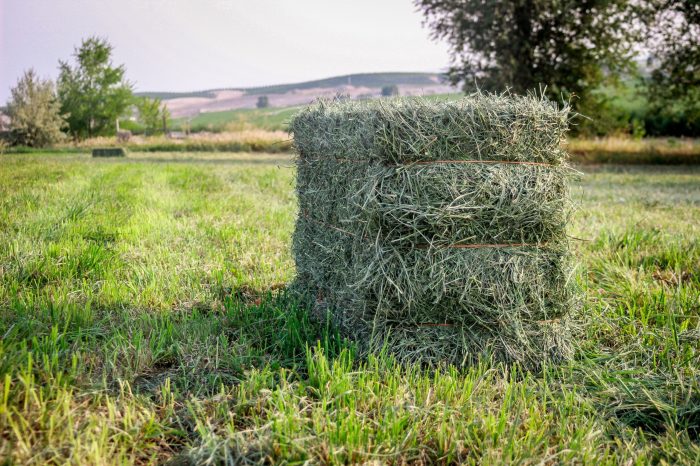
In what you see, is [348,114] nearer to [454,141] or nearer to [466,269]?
[454,141]

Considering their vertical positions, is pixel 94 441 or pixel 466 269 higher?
pixel 466 269

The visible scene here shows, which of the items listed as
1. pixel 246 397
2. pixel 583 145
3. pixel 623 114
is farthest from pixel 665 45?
pixel 246 397

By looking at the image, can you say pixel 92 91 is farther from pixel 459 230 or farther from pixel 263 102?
pixel 459 230

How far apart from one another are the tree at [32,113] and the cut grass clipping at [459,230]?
19864mm

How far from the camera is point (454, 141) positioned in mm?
3088

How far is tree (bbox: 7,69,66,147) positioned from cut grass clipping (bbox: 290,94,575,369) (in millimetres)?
19864

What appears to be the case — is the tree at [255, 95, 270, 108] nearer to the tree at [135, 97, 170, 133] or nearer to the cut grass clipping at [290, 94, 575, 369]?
the tree at [135, 97, 170, 133]

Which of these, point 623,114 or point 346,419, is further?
point 623,114

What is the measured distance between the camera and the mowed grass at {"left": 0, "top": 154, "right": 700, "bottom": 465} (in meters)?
2.29

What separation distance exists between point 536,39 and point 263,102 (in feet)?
105

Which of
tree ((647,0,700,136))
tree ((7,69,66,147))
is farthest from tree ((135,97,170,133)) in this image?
tree ((647,0,700,136))

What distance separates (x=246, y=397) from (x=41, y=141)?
967 inches

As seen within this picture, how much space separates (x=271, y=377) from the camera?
2.87 metres

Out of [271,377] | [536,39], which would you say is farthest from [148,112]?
[271,377]
